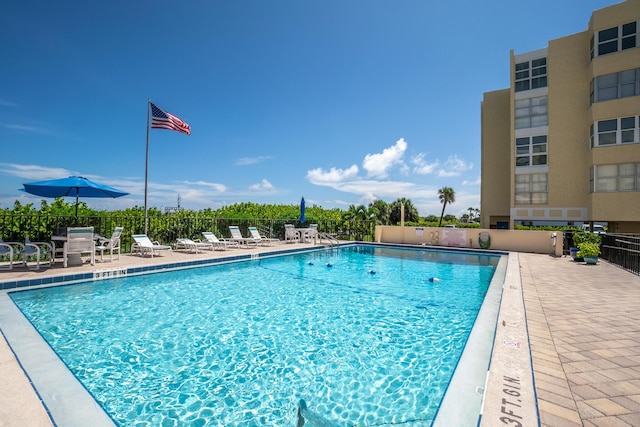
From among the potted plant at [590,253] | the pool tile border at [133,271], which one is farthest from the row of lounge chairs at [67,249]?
the potted plant at [590,253]

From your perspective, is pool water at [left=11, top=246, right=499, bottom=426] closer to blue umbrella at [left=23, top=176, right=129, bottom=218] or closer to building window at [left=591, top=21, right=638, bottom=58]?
blue umbrella at [left=23, top=176, right=129, bottom=218]

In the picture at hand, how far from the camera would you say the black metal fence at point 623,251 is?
28.4 feet

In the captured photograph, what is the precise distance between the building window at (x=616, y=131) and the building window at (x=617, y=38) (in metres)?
3.76

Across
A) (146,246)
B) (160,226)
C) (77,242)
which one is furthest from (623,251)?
(160,226)

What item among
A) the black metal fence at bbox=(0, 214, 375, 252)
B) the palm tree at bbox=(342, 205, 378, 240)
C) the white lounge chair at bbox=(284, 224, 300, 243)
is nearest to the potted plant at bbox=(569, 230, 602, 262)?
the black metal fence at bbox=(0, 214, 375, 252)

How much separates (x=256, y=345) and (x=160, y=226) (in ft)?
34.7

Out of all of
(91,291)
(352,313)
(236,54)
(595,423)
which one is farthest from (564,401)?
(236,54)

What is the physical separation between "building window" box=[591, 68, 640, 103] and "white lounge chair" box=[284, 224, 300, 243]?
58.0 ft

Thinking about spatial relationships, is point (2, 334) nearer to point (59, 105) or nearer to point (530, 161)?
point (59, 105)

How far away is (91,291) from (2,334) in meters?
3.07

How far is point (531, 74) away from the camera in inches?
766

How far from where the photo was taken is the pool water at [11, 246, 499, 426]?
2.86 meters

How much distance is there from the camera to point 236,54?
16344 mm

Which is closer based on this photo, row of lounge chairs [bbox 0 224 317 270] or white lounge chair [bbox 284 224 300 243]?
row of lounge chairs [bbox 0 224 317 270]
